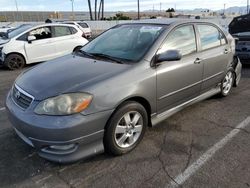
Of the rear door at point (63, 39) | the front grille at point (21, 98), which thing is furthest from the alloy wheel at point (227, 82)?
the rear door at point (63, 39)

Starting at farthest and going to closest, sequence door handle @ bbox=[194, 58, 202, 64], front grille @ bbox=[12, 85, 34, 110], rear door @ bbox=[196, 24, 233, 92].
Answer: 1. rear door @ bbox=[196, 24, 233, 92]
2. door handle @ bbox=[194, 58, 202, 64]
3. front grille @ bbox=[12, 85, 34, 110]

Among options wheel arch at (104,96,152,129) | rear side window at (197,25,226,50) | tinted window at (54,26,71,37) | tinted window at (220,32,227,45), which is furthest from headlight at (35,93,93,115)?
tinted window at (54,26,71,37)

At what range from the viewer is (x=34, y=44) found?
8914mm

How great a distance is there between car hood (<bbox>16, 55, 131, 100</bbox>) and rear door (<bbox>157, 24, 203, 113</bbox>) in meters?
0.62

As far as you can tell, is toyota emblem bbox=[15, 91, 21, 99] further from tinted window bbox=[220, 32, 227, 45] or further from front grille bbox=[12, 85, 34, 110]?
tinted window bbox=[220, 32, 227, 45]

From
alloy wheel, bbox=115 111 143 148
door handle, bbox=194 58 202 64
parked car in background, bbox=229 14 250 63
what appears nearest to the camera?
alloy wheel, bbox=115 111 143 148

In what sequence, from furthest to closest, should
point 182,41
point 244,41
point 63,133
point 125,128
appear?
point 244,41 < point 182,41 < point 125,128 < point 63,133

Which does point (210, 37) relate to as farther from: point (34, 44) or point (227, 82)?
point (34, 44)

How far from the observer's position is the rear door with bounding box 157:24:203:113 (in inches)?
139

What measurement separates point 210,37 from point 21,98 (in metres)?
3.25

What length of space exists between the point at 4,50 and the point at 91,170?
23.1ft

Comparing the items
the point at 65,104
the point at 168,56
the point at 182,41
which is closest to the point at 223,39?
the point at 182,41

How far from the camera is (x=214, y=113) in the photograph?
452cm

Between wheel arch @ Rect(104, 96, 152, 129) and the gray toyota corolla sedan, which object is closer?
the gray toyota corolla sedan
